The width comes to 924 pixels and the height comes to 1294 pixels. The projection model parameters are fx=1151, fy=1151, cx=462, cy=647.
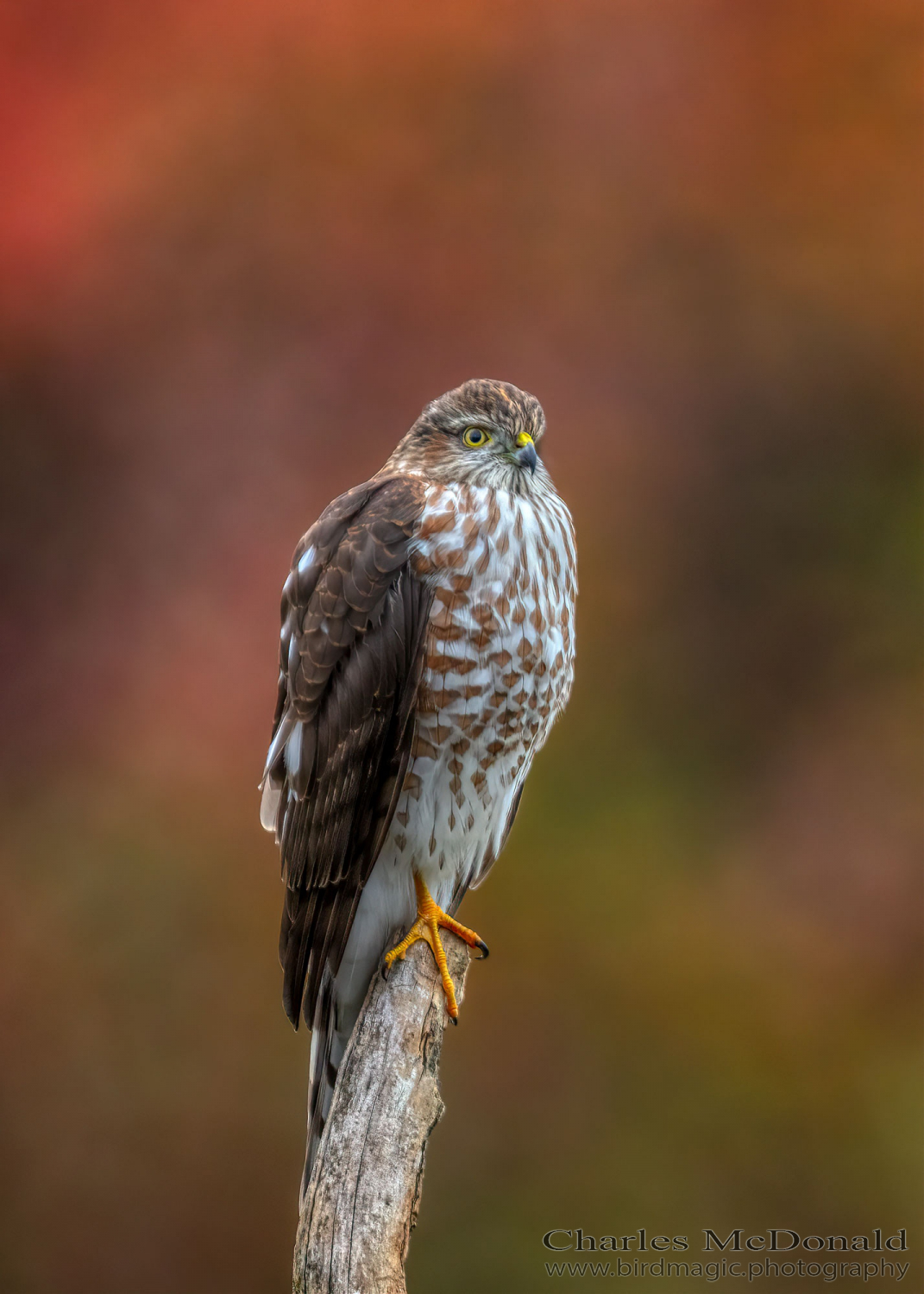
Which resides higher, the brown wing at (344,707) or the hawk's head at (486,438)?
the hawk's head at (486,438)

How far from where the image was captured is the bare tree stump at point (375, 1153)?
1.99 meters

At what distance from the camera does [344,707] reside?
2.33 meters

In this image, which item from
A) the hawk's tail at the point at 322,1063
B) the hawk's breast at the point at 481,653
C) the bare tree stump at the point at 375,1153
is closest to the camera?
the bare tree stump at the point at 375,1153

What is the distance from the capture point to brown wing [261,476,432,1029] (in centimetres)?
228

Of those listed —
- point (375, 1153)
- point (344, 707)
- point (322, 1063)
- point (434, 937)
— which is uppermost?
point (344, 707)

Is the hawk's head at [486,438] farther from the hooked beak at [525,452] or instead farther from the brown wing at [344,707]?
the brown wing at [344,707]

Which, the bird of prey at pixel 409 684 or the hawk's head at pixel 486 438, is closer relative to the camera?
the bird of prey at pixel 409 684

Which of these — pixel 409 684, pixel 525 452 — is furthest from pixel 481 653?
pixel 525 452

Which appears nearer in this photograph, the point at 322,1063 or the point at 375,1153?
the point at 375,1153

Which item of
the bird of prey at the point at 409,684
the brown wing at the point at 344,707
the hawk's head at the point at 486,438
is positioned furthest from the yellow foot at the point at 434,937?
the hawk's head at the point at 486,438

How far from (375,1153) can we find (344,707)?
0.83m

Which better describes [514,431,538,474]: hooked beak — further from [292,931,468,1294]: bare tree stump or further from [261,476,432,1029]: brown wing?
[292,931,468,1294]: bare tree stump

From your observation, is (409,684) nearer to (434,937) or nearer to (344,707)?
(344,707)

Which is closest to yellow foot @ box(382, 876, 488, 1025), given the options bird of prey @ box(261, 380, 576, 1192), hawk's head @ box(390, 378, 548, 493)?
bird of prey @ box(261, 380, 576, 1192)
